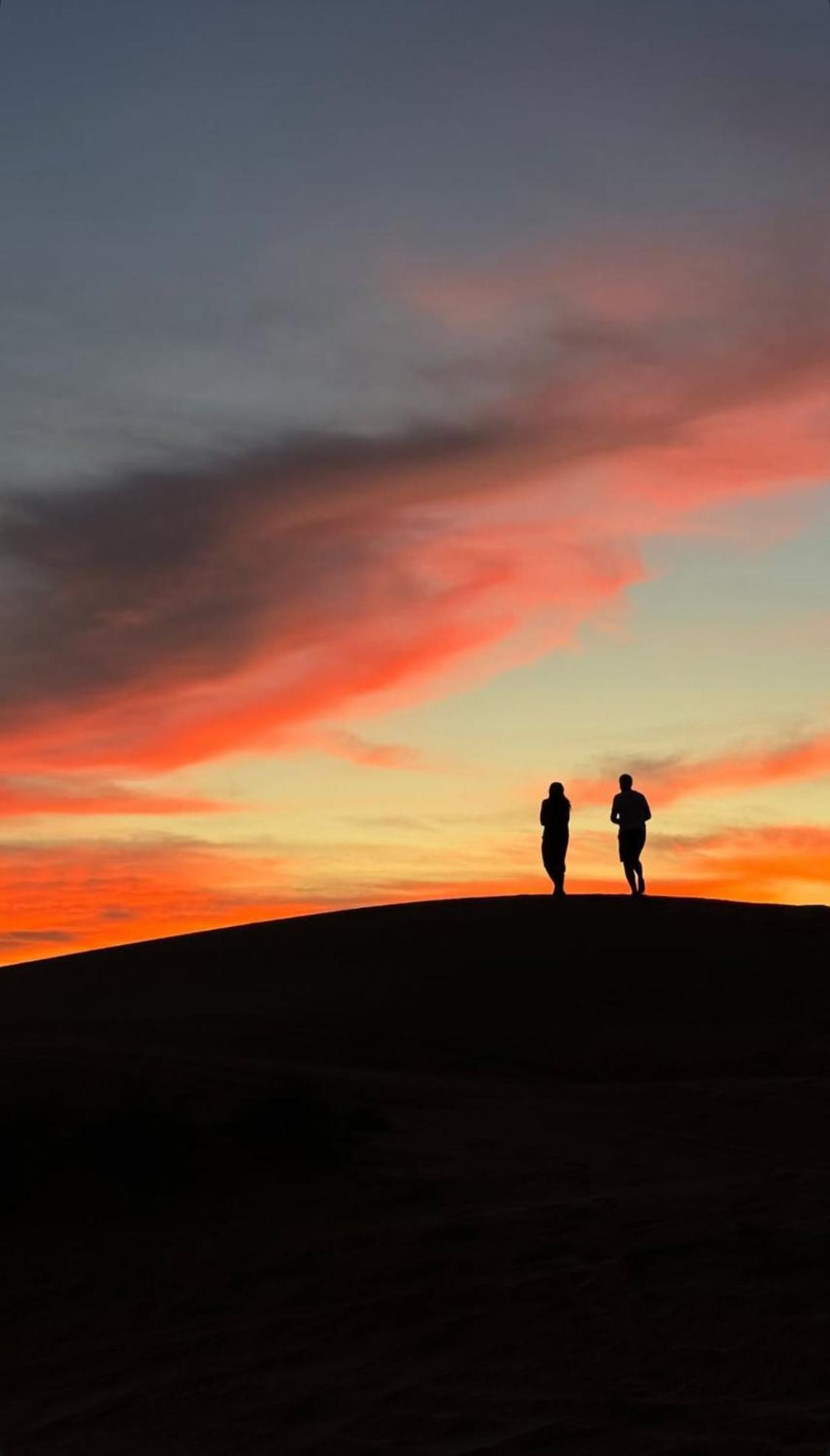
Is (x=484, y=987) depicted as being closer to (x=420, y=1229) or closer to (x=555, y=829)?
(x=555, y=829)

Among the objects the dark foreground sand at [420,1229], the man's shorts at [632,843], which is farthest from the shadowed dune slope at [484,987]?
the man's shorts at [632,843]

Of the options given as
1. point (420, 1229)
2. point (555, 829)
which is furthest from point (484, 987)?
point (420, 1229)

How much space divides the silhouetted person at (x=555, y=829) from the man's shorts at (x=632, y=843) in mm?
768

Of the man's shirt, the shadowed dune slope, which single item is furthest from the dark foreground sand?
the man's shirt

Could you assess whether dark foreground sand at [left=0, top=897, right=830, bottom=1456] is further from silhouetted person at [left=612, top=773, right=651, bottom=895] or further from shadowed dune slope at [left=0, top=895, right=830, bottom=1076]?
silhouetted person at [left=612, top=773, right=651, bottom=895]

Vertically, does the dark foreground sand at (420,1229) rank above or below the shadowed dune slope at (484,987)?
below

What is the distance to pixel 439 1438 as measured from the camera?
6.69 m

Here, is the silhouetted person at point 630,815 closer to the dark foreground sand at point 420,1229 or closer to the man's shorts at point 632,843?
the man's shorts at point 632,843

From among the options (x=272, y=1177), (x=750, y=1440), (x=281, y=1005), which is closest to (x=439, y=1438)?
(x=750, y=1440)

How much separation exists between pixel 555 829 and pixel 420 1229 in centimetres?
1347

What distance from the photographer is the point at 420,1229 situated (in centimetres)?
963

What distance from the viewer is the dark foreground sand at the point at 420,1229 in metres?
7.12

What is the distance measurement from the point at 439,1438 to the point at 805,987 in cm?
1356

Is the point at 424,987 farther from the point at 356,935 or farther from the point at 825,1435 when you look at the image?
the point at 825,1435
